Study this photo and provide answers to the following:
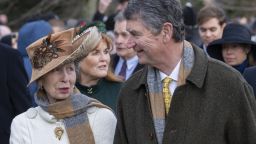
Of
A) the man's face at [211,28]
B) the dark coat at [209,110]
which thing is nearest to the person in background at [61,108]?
the dark coat at [209,110]

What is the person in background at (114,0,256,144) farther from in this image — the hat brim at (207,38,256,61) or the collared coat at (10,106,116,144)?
the hat brim at (207,38,256,61)

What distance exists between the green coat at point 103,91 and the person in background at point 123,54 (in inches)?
47.1

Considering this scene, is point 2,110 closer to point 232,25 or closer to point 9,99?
point 9,99

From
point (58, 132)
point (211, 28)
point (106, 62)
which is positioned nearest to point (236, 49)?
point (106, 62)

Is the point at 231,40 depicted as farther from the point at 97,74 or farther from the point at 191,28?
the point at 191,28

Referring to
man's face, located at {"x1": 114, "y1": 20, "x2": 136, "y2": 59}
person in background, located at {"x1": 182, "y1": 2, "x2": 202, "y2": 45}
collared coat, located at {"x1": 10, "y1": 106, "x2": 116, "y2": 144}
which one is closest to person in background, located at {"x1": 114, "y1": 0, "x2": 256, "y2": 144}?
collared coat, located at {"x1": 10, "y1": 106, "x2": 116, "y2": 144}

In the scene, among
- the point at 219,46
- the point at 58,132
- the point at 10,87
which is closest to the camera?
the point at 58,132

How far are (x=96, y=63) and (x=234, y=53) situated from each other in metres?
1.58

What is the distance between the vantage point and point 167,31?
178 inches

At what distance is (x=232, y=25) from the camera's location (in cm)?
780

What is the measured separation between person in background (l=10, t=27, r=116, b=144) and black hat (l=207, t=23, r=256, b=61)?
252 cm

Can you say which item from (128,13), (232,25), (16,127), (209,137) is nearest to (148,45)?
(128,13)

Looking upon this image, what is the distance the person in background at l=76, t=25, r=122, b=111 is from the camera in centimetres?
645

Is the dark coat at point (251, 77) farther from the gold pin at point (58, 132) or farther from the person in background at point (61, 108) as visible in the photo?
the gold pin at point (58, 132)
